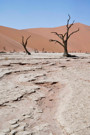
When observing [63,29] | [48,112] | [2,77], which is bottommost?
[48,112]

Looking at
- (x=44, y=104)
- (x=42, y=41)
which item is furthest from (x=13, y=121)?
(x=42, y=41)

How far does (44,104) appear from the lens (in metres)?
3.00

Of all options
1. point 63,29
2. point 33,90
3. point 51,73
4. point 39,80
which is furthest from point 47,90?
point 63,29

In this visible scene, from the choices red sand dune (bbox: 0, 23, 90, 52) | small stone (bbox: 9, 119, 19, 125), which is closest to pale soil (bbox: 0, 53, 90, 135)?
small stone (bbox: 9, 119, 19, 125)

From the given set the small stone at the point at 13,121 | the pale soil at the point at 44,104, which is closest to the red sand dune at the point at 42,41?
the pale soil at the point at 44,104

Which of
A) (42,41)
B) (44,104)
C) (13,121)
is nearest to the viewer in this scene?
(13,121)

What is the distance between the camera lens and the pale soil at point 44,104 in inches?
87.8

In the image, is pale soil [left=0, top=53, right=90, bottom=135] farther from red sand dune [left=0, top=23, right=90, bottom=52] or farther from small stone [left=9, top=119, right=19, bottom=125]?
red sand dune [left=0, top=23, right=90, bottom=52]

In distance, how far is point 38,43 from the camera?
3616 cm

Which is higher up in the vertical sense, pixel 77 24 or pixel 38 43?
pixel 77 24

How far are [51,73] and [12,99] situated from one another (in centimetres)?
206

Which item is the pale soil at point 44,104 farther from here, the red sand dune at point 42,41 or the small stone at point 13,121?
the red sand dune at point 42,41

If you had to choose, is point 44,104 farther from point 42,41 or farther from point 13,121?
point 42,41

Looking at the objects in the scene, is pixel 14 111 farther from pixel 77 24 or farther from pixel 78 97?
pixel 77 24
